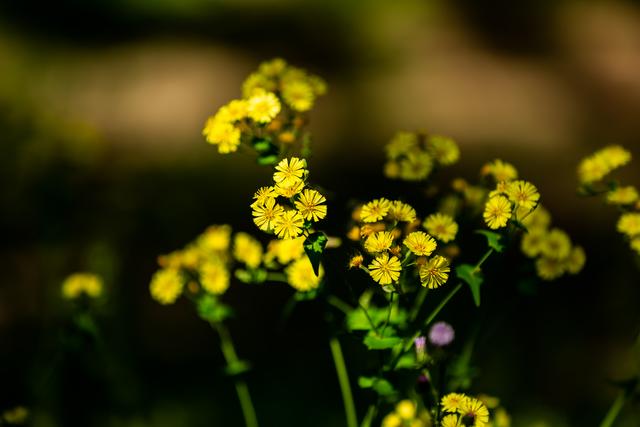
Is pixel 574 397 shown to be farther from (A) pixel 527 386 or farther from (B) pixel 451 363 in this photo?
(B) pixel 451 363

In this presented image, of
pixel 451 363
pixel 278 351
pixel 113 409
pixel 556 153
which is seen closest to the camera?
pixel 451 363

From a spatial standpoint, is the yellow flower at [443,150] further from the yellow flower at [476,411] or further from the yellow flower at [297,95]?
the yellow flower at [476,411]

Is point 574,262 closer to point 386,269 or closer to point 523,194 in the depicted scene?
point 523,194

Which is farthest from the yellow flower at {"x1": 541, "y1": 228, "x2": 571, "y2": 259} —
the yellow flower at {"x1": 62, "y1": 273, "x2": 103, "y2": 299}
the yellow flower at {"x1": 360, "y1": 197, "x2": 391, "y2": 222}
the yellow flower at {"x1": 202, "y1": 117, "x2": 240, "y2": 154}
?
the yellow flower at {"x1": 62, "y1": 273, "x2": 103, "y2": 299}

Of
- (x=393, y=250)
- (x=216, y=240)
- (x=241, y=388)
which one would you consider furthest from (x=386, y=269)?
(x=241, y=388)

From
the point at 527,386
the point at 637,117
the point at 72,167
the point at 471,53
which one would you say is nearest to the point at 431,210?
the point at 527,386

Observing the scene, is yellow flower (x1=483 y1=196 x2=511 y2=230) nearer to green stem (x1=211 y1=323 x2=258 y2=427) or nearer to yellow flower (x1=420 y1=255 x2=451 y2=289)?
yellow flower (x1=420 y1=255 x2=451 y2=289)

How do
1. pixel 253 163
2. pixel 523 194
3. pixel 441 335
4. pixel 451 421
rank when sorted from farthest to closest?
pixel 253 163, pixel 441 335, pixel 523 194, pixel 451 421
